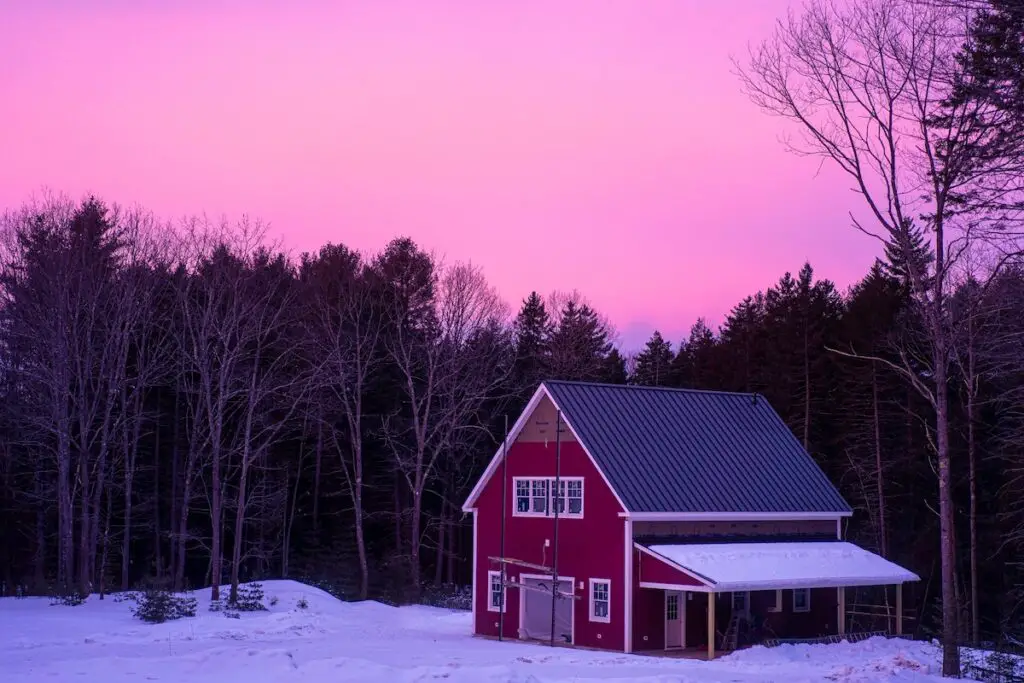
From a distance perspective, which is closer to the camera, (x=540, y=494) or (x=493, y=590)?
(x=540, y=494)

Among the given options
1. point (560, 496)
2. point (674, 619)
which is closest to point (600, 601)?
point (674, 619)

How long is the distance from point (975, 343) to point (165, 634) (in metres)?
26.6

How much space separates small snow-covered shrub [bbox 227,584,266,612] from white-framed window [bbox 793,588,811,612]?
693 inches

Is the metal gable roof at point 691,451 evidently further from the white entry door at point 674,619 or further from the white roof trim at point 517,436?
the white entry door at point 674,619

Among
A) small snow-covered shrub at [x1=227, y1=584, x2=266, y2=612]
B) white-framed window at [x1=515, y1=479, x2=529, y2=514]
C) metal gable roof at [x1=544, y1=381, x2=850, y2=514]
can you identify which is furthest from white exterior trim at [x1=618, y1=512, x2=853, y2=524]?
small snow-covered shrub at [x1=227, y1=584, x2=266, y2=612]

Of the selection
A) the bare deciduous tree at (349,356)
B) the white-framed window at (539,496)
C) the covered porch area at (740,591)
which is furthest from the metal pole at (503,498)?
the bare deciduous tree at (349,356)

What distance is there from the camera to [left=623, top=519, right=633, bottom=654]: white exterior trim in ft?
108

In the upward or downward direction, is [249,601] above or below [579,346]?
below

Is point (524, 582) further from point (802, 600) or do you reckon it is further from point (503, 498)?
point (802, 600)

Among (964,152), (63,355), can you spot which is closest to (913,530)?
(964,152)

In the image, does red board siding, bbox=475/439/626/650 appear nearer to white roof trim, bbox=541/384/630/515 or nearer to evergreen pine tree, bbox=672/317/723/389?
white roof trim, bbox=541/384/630/515

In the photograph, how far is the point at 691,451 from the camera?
37.5 metres

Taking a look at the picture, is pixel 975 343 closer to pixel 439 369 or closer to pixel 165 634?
pixel 439 369

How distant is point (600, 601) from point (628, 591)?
50.9 inches
